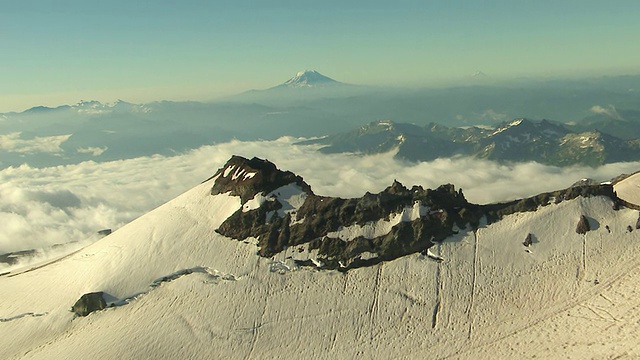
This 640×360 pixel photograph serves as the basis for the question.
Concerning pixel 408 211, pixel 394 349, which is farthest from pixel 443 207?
pixel 394 349

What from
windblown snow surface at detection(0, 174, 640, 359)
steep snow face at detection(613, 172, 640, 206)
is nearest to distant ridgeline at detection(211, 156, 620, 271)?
windblown snow surface at detection(0, 174, 640, 359)

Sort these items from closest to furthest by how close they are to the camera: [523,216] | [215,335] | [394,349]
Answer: [394,349], [215,335], [523,216]

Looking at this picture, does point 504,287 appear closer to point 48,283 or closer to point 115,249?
point 115,249

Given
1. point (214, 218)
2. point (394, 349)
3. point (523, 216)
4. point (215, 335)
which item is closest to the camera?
point (394, 349)

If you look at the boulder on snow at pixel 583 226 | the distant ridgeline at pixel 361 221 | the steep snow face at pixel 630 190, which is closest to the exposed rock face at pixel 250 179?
the distant ridgeline at pixel 361 221

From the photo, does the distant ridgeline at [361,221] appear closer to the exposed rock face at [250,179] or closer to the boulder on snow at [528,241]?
the exposed rock face at [250,179]

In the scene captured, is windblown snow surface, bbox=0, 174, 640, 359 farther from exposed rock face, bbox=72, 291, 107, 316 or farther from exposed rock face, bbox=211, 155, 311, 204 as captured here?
exposed rock face, bbox=211, 155, 311, 204

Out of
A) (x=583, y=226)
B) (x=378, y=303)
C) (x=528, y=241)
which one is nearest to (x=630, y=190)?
(x=583, y=226)
